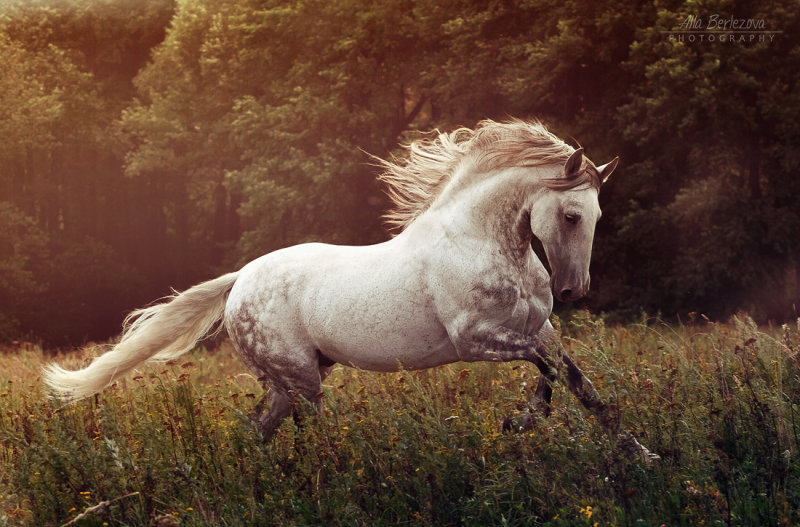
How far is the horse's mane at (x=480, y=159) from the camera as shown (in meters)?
5.05

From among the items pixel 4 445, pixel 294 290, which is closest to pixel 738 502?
pixel 294 290

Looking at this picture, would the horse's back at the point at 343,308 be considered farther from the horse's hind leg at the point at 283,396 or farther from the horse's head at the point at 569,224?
the horse's head at the point at 569,224

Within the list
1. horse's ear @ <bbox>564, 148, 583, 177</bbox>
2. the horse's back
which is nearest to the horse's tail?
the horse's back

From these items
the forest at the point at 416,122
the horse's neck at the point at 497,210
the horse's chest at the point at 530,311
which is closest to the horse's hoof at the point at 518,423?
the horse's chest at the point at 530,311

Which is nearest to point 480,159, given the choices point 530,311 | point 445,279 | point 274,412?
point 445,279

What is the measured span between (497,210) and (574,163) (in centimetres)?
57

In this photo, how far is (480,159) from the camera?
5.34 meters

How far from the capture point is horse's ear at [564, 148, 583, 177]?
4.79 metres

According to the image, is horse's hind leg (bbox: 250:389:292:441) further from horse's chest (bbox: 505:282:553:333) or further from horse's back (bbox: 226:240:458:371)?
horse's chest (bbox: 505:282:553:333)

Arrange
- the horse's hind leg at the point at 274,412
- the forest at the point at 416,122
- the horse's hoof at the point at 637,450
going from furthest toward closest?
the forest at the point at 416,122, the horse's hind leg at the point at 274,412, the horse's hoof at the point at 637,450

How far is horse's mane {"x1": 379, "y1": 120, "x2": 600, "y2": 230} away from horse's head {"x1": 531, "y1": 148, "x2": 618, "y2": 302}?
2cm

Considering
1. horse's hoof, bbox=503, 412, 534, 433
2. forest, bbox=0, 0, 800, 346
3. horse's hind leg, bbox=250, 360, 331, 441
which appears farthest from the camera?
forest, bbox=0, 0, 800, 346

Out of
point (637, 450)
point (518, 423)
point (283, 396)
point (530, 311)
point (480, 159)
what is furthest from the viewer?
point (283, 396)

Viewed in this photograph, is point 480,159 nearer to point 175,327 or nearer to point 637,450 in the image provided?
point 637,450
